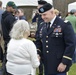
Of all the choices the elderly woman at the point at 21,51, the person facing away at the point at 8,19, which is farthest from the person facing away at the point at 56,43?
the person facing away at the point at 8,19

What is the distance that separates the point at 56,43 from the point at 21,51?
2.02 ft

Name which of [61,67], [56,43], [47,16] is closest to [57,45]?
[56,43]

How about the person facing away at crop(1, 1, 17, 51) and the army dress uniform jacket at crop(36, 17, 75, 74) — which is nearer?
the army dress uniform jacket at crop(36, 17, 75, 74)

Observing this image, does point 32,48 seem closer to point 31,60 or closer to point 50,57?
Answer: point 31,60

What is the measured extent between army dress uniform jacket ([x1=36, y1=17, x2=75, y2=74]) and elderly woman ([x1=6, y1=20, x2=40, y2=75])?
433 mm

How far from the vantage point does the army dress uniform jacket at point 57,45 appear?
453cm

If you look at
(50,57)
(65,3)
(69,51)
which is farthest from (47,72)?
(65,3)

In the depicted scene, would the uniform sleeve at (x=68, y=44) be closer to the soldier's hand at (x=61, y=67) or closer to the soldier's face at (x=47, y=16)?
the soldier's hand at (x=61, y=67)

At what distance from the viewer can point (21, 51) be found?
4.24 m

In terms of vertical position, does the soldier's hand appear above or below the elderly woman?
below

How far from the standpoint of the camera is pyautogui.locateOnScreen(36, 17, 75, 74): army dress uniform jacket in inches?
178

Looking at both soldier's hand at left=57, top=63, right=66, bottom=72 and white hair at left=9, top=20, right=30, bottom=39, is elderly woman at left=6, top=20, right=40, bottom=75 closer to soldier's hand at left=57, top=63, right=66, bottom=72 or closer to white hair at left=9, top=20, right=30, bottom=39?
white hair at left=9, top=20, right=30, bottom=39

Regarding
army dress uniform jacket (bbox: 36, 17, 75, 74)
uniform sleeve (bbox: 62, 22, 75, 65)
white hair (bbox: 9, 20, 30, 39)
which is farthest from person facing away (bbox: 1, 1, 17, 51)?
white hair (bbox: 9, 20, 30, 39)

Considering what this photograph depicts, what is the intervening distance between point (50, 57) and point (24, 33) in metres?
0.71
